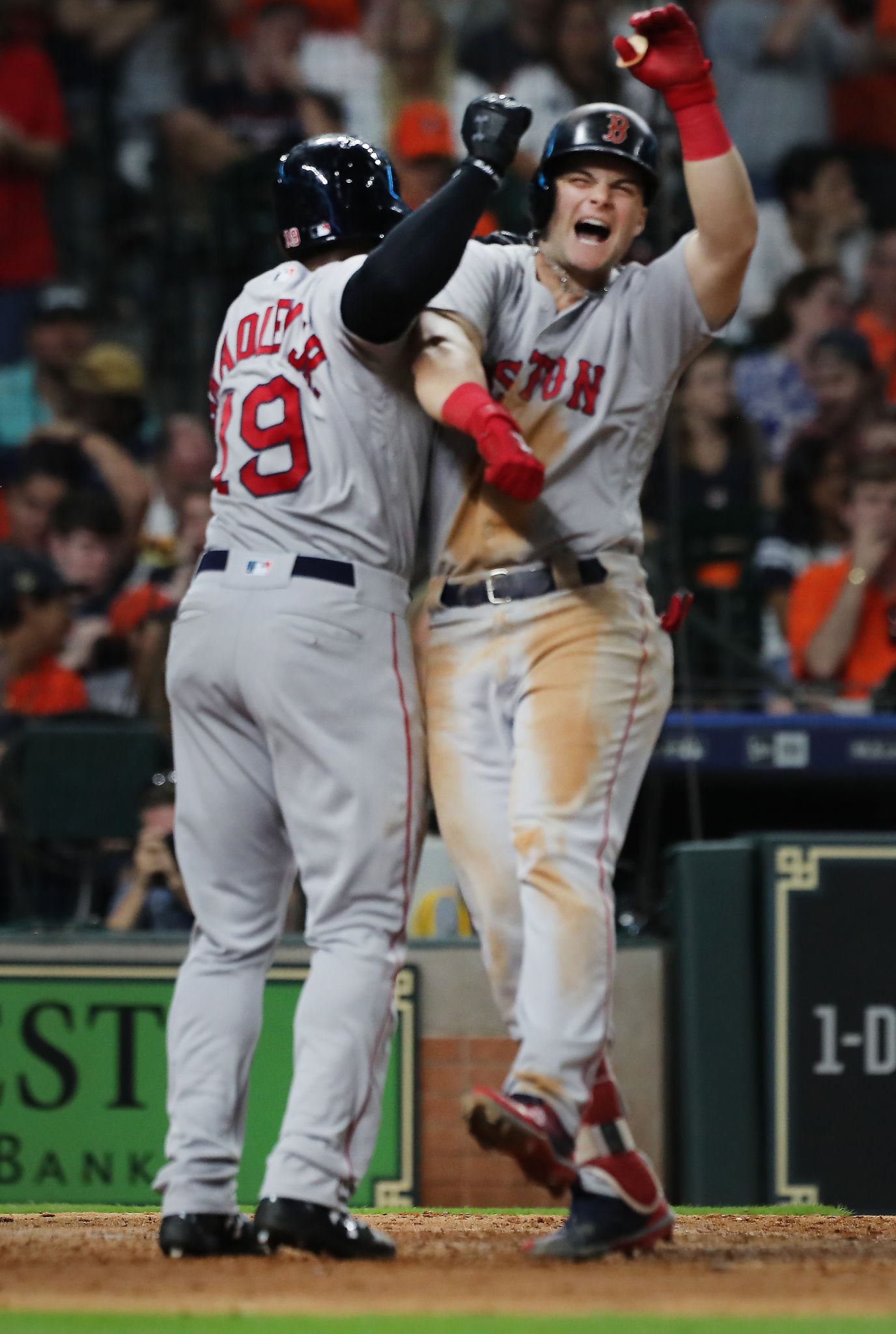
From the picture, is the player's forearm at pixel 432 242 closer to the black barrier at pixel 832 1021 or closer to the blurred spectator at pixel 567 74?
the black barrier at pixel 832 1021

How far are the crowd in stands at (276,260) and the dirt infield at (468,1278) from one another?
A: 3108 millimetres

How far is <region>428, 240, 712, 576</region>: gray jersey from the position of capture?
3.68 metres

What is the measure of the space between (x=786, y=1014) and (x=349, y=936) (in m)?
2.32

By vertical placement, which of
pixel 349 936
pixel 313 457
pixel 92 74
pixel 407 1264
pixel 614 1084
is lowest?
pixel 407 1264

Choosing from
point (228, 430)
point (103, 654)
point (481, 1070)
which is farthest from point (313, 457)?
point (103, 654)

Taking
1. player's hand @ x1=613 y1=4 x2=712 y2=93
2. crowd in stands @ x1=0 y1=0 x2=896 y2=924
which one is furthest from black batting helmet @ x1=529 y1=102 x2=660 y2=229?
crowd in stands @ x1=0 y1=0 x2=896 y2=924

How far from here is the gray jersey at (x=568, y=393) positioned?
3.68 meters

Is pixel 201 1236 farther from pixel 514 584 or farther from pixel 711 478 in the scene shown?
pixel 711 478

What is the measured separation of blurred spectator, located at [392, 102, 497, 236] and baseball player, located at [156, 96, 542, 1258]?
449 centimetres

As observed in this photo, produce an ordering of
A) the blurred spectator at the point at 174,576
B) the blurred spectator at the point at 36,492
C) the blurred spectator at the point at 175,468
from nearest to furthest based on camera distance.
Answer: the blurred spectator at the point at 174,576 → the blurred spectator at the point at 36,492 → the blurred spectator at the point at 175,468

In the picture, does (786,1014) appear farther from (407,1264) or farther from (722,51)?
(722,51)

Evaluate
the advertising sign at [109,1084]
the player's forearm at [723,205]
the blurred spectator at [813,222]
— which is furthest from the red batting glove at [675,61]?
the blurred spectator at [813,222]

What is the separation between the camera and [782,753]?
630 centimetres

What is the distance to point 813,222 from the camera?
30.6ft
